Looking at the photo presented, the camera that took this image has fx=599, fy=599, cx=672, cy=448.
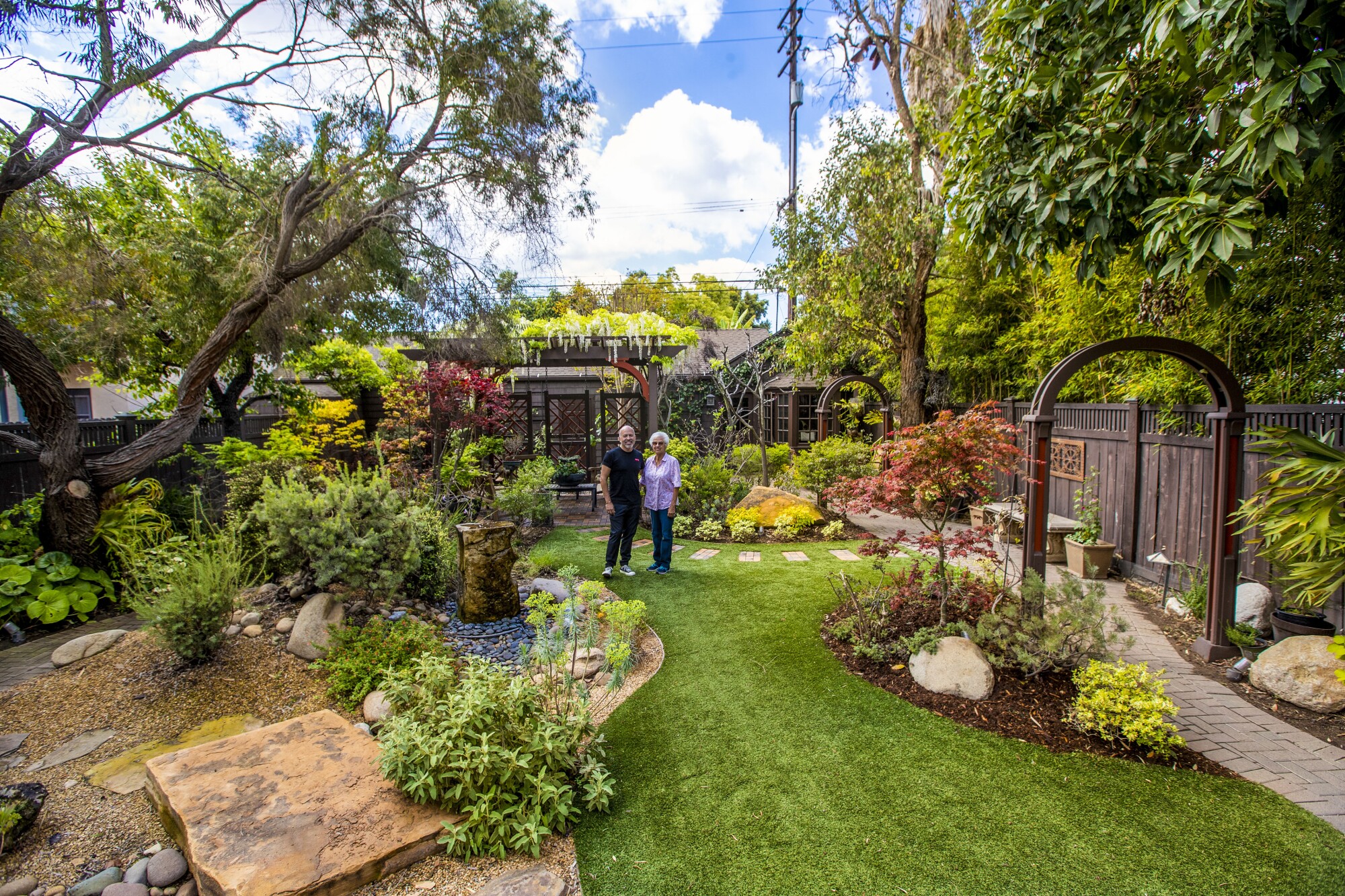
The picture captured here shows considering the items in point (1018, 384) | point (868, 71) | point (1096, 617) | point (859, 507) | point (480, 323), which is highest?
point (868, 71)

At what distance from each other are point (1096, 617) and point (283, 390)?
34.0ft

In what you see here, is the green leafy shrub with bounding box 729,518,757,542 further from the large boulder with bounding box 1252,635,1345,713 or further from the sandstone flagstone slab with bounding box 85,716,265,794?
the sandstone flagstone slab with bounding box 85,716,265,794

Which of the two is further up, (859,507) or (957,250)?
(957,250)

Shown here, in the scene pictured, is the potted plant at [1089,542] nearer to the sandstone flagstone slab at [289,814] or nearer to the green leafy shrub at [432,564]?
the green leafy shrub at [432,564]

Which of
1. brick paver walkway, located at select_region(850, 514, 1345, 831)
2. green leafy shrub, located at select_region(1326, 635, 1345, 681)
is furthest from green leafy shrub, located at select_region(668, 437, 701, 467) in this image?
green leafy shrub, located at select_region(1326, 635, 1345, 681)

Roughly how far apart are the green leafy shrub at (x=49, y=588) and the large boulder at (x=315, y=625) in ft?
6.12

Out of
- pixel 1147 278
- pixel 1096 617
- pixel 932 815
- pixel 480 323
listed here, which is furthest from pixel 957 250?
pixel 932 815

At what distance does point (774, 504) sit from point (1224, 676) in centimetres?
465

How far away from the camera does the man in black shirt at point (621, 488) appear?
18.5 feet

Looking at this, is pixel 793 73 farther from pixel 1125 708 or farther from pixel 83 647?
pixel 83 647

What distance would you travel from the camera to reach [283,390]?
30.2 ft

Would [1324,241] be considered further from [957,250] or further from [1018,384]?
[1018,384]

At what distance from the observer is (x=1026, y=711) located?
3.18 m

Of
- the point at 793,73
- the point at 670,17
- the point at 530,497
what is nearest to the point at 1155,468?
the point at 530,497
